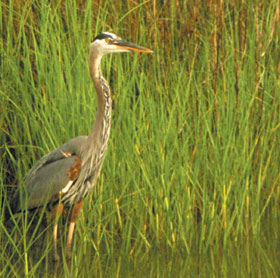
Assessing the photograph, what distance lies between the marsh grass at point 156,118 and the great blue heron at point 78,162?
9 cm

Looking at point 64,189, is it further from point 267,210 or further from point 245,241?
point 267,210

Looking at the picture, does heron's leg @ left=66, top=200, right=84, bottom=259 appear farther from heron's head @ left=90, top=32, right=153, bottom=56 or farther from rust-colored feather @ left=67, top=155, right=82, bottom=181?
heron's head @ left=90, top=32, right=153, bottom=56

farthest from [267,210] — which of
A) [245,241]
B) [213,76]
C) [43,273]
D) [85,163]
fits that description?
[43,273]

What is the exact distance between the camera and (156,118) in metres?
4.23

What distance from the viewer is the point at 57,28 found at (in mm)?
4770

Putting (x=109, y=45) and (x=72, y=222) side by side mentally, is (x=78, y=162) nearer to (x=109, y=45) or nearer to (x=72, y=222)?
(x=72, y=222)

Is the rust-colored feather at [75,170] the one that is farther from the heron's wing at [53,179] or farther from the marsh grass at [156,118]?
the marsh grass at [156,118]

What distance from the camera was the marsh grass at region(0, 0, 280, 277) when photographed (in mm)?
4023

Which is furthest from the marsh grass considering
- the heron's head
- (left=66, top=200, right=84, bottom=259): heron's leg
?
the heron's head

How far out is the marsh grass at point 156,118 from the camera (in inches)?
158

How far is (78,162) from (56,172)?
0.14 m

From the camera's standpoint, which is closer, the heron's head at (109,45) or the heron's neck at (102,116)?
the heron's neck at (102,116)

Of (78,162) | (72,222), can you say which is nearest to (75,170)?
(78,162)

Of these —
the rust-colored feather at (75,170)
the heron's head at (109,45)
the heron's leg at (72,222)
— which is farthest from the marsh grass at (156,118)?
the heron's head at (109,45)
